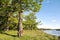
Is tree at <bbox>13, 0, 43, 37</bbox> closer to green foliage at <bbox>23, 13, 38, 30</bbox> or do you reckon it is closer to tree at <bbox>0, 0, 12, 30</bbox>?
tree at <bbox>0, 0, 12, 30</bbox>

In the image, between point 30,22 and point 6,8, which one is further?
point 30,22

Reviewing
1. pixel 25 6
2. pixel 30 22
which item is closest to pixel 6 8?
pixel 25 6

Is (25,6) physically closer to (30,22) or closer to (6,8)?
(6,8)

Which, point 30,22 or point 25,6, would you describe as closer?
point 25,6

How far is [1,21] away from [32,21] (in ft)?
88.2

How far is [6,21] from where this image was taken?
46188mm

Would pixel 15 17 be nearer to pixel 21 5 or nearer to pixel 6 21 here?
pixel 6 21

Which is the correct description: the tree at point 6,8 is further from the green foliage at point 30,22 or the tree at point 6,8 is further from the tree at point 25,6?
the green foliage at point 30,22

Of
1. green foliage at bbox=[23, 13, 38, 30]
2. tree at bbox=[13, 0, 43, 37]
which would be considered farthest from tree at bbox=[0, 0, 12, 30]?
green foliage at bbox=[23, 13, 38, 30]

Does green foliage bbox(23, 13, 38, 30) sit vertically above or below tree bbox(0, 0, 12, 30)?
below

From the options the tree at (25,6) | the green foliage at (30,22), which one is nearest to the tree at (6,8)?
the tree at (25,6)

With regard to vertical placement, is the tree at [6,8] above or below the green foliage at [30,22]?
above

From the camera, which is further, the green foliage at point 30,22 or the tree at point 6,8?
the green foliage at point 30,22

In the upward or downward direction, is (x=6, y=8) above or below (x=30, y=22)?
above
